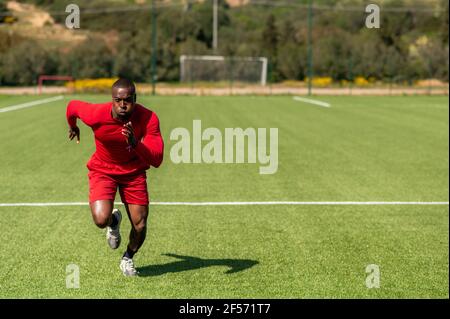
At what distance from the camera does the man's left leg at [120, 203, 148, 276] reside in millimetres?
7363

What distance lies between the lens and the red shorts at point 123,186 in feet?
23.7

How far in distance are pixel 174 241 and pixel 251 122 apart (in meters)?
20.2

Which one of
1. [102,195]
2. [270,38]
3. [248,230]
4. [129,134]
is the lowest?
[248,230]

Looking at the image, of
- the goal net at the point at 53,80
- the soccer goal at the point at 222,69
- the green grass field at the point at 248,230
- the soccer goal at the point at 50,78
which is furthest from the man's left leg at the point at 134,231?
the soccer goal at the point at 222,69

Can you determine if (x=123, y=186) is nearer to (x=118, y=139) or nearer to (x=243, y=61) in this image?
(x=118, y=139)

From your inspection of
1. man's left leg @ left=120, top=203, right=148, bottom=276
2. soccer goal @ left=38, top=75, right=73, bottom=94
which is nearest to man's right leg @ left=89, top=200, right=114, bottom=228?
man's left leg @ left=120, top=203, right=148, bottom=276

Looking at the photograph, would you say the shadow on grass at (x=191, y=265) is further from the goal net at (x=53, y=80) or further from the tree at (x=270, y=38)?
the tree at (x=270, y=38)

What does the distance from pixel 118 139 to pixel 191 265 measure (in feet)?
6.31

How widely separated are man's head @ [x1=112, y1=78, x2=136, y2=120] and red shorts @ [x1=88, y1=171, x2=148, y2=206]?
3.19 ft

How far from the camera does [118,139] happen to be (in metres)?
6.84

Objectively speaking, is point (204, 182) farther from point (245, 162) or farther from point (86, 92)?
point (86, 92)

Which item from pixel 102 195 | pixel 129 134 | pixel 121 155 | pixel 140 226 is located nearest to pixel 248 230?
pixel 140 226

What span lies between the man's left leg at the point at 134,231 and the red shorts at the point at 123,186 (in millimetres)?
87

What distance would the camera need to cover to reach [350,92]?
6034 centimetres
